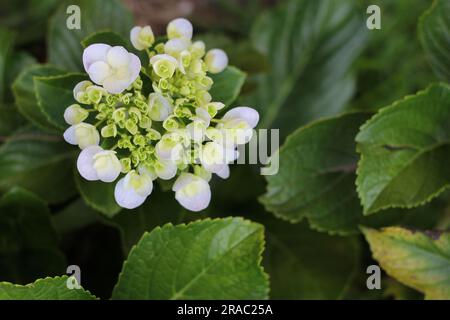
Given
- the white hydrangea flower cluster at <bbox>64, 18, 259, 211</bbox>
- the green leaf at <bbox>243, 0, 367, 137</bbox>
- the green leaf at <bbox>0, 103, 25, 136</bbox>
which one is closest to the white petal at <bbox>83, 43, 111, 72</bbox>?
the white hydrangea flower cluster at <bbox>64, 18, 259, 211</bbox>

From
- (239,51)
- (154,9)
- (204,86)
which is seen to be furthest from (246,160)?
(154,9)

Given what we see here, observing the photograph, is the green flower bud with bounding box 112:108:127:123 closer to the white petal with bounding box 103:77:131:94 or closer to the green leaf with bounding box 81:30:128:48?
the white petal with bounding box 103:77:131:94

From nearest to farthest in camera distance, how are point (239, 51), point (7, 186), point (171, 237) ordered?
point (171, 237), point (7, 186), point (239, 51)

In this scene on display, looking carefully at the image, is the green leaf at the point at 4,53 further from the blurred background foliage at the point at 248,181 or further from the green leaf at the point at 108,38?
the green leaf at the point at 108,38

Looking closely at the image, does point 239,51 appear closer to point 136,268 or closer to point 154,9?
point 136,268

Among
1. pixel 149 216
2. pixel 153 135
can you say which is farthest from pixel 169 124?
pixel 149 216
